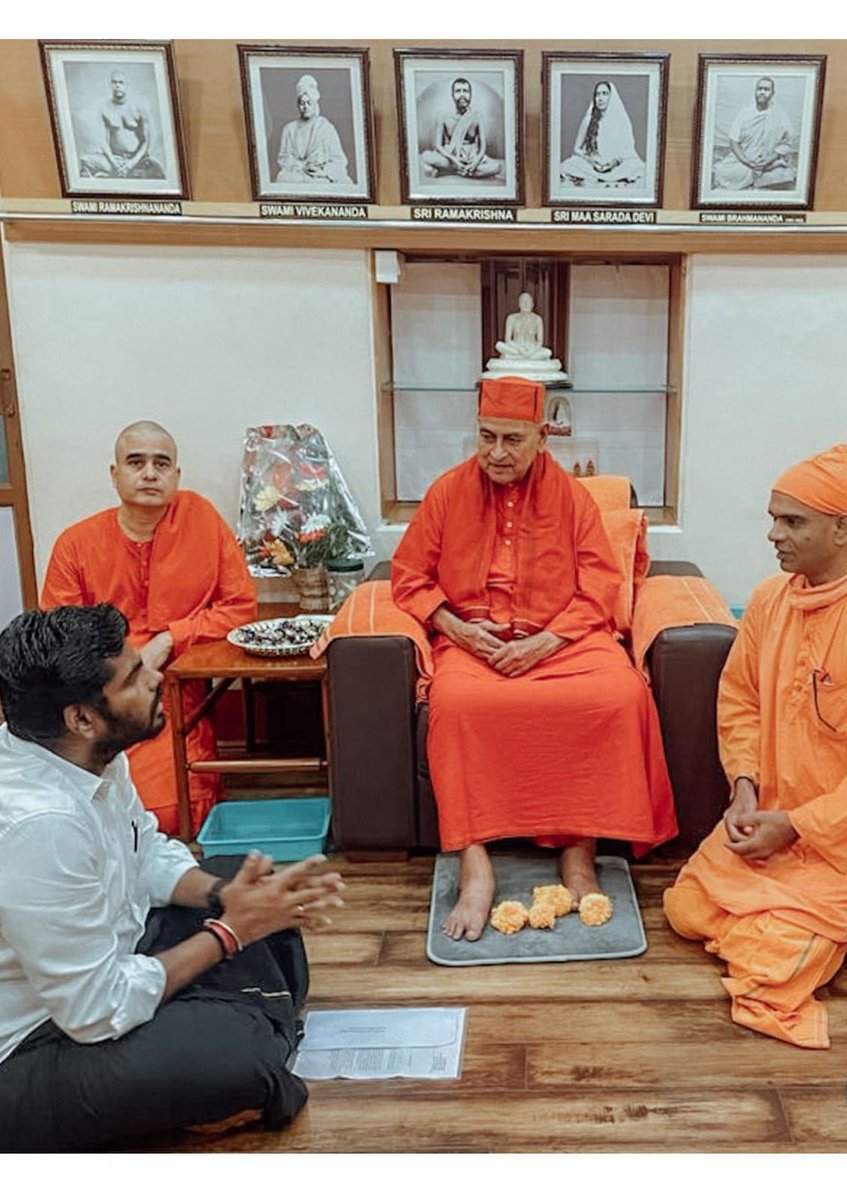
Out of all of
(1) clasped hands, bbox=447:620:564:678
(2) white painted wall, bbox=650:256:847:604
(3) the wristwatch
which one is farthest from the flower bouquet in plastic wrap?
(3) the wristwatch

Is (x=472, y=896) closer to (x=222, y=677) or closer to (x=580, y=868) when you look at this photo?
(x=580, y=868)

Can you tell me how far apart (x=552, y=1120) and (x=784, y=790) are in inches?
37.7

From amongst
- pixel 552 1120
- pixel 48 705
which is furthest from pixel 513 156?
pixel 552 1120

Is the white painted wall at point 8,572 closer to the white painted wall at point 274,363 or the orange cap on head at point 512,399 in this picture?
the white painted wall at point 274,363

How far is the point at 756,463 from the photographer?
12.4 ft

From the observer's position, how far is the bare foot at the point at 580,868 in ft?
8.84

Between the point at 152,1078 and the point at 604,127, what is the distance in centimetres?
300

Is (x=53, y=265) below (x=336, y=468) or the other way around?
the other way around

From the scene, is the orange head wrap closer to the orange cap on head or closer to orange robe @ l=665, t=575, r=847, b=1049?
orange robe @ l=665, t=575, r=847, b=1049

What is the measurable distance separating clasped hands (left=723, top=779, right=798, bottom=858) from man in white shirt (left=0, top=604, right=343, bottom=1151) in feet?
3.43

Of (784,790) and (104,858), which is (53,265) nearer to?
(104,858)

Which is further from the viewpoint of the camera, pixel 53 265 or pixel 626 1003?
pixel 53 265

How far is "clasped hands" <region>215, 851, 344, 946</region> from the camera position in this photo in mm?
1846

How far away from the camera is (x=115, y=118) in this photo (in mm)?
3373
